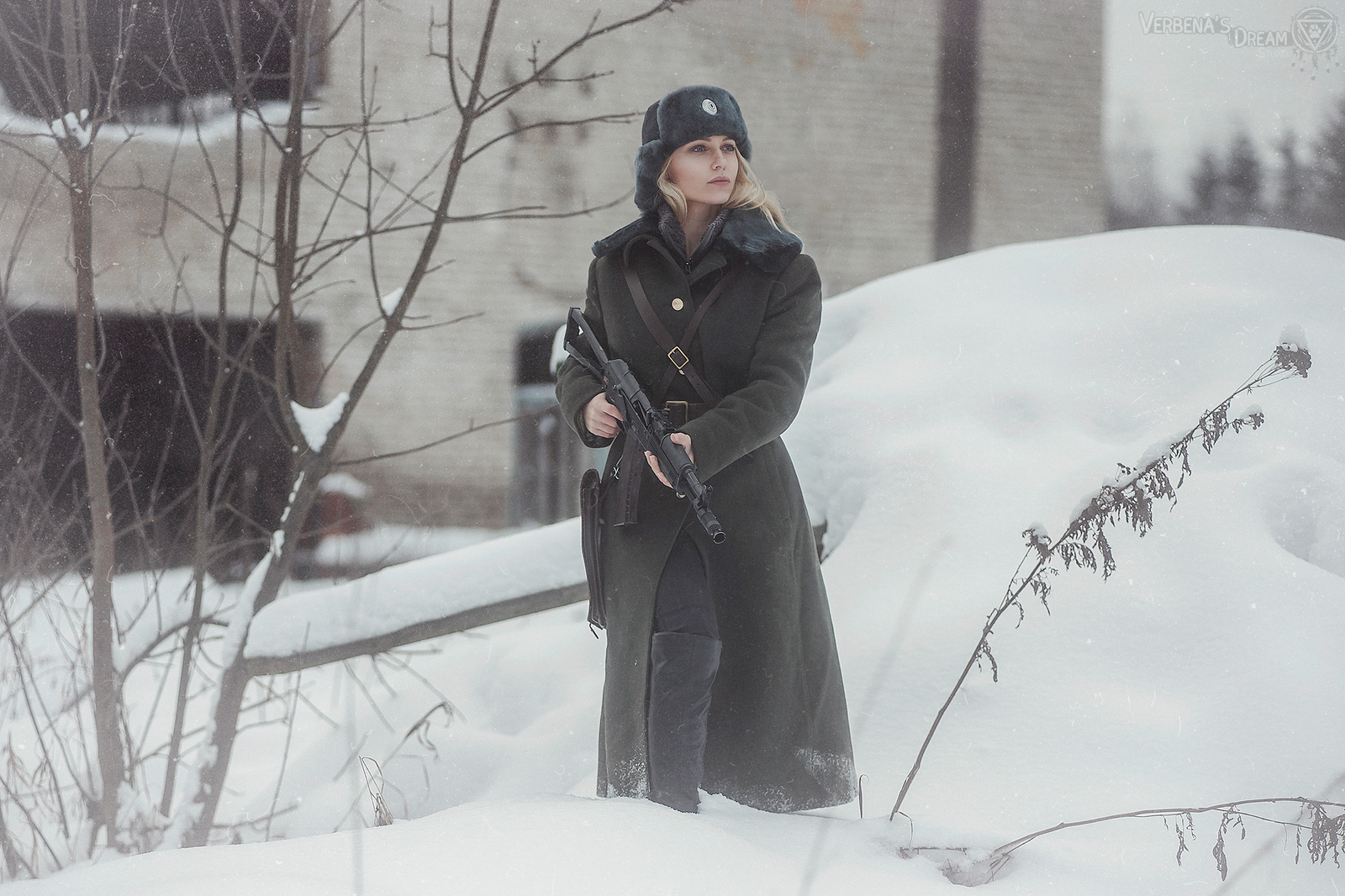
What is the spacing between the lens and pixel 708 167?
1.61 m

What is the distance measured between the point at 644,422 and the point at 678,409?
10cm

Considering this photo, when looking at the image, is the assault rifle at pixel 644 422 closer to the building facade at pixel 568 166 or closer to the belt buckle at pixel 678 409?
the belt buckle at pixel 678 409

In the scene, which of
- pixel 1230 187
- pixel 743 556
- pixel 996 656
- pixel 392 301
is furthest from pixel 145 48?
pixel 1230 187

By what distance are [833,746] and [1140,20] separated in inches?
93.3

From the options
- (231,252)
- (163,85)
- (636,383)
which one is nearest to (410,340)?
(231,252)

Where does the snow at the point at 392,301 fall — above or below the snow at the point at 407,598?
above

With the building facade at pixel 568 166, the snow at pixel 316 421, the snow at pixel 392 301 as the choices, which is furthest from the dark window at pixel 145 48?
the snow at pixel 316 421

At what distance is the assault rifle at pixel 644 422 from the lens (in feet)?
4.63

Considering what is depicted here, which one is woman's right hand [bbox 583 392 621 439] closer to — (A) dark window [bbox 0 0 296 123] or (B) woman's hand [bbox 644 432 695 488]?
(B) woman's hand [bbox 644 432 695 488]

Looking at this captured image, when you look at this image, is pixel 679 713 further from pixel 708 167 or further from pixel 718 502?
pixel 708 167

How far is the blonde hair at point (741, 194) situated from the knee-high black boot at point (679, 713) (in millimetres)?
735

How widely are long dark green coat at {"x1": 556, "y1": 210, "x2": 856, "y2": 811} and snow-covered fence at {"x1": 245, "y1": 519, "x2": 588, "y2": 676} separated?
0.64m

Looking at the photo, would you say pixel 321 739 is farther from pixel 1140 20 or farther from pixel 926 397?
pixel 1140 20

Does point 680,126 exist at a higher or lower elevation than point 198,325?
higher
